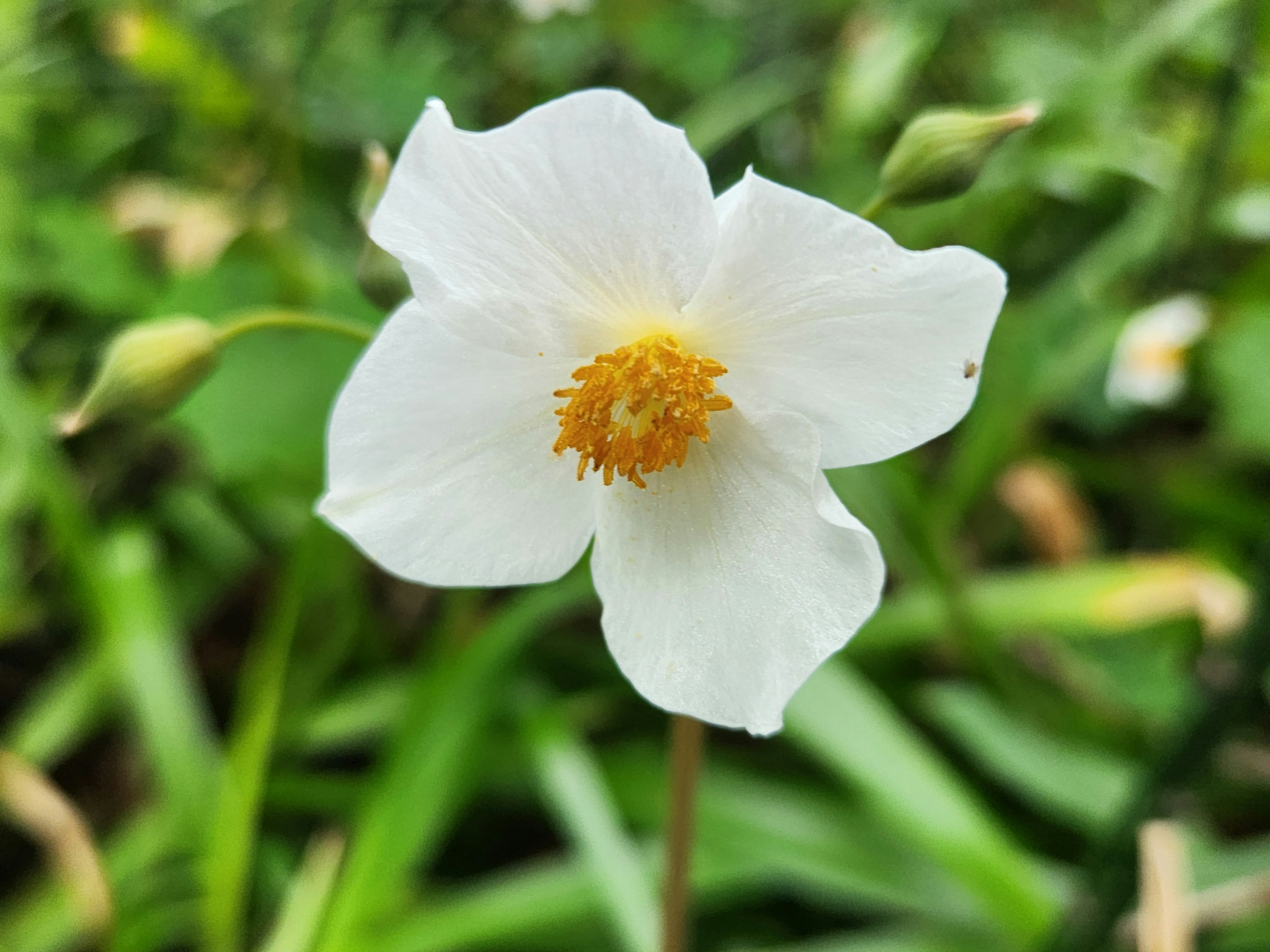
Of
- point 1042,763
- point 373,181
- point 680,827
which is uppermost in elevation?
Result: point 373,181

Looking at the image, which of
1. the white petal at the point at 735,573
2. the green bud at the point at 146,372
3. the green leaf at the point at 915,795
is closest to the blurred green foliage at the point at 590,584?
the green leaf at the point at 915,795

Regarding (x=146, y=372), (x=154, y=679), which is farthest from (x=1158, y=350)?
(x=154, y=679)

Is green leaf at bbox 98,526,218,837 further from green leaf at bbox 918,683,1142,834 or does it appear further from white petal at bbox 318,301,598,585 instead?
green leaf at bbox 918,683,1142,834

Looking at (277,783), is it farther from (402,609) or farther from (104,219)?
(104,219)

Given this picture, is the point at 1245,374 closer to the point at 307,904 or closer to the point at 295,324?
the point at 295,324

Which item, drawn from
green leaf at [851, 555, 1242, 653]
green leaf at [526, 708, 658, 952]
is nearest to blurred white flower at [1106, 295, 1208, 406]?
green leaf at [851, 555, 1242, 653]

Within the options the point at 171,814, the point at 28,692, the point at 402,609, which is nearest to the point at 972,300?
the point at 171,814
